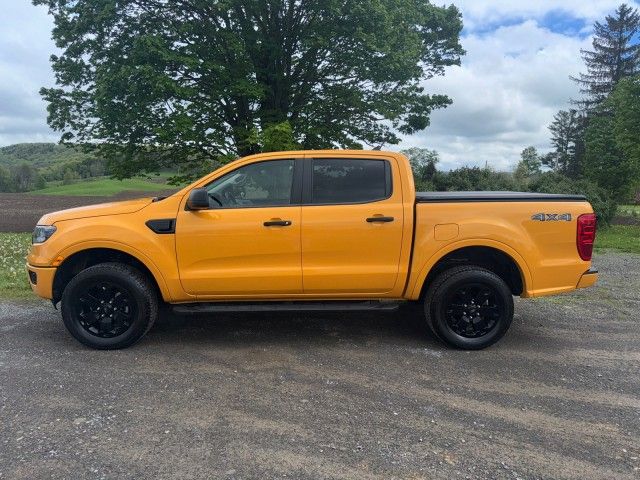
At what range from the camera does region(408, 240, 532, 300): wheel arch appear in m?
4.51

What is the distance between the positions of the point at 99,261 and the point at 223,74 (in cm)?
981

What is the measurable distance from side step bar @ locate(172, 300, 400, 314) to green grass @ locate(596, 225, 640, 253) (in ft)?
→ 31.5

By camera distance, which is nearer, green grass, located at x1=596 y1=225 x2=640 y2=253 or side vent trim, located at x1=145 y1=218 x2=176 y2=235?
side vent trim, located at x1=145 y1=218 x2=176 y2=235

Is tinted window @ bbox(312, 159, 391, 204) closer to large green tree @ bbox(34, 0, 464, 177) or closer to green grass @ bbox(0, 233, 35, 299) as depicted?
green grass @ bbox(0, 233, 35, 299)

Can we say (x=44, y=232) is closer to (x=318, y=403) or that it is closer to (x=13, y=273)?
(x=318, y=403)

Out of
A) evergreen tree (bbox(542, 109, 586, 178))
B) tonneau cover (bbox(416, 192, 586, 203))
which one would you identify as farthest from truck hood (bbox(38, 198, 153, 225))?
evergreen tree (bbox(542, 109, 586, 178))

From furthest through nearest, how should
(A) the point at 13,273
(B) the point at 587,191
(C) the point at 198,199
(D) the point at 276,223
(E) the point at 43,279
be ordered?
(B) the point at 587,191, (A) the point at 13,273, (E) the point at 43,279, (D) the point at 276,223, (C) the point at 198,199

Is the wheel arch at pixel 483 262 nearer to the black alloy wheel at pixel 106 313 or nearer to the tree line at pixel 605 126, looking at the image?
the black alloy wheel at pixel 106 313

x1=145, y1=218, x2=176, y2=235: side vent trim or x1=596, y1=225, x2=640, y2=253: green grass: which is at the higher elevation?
x1=145, y1=218, x2=176, y2=235: side vent trim

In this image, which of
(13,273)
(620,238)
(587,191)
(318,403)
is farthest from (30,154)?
(318,403)

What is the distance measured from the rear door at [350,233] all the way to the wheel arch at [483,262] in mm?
318

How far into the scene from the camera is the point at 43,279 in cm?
454

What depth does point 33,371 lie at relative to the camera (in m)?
4.06

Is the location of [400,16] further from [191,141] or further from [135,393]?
[135,393]
